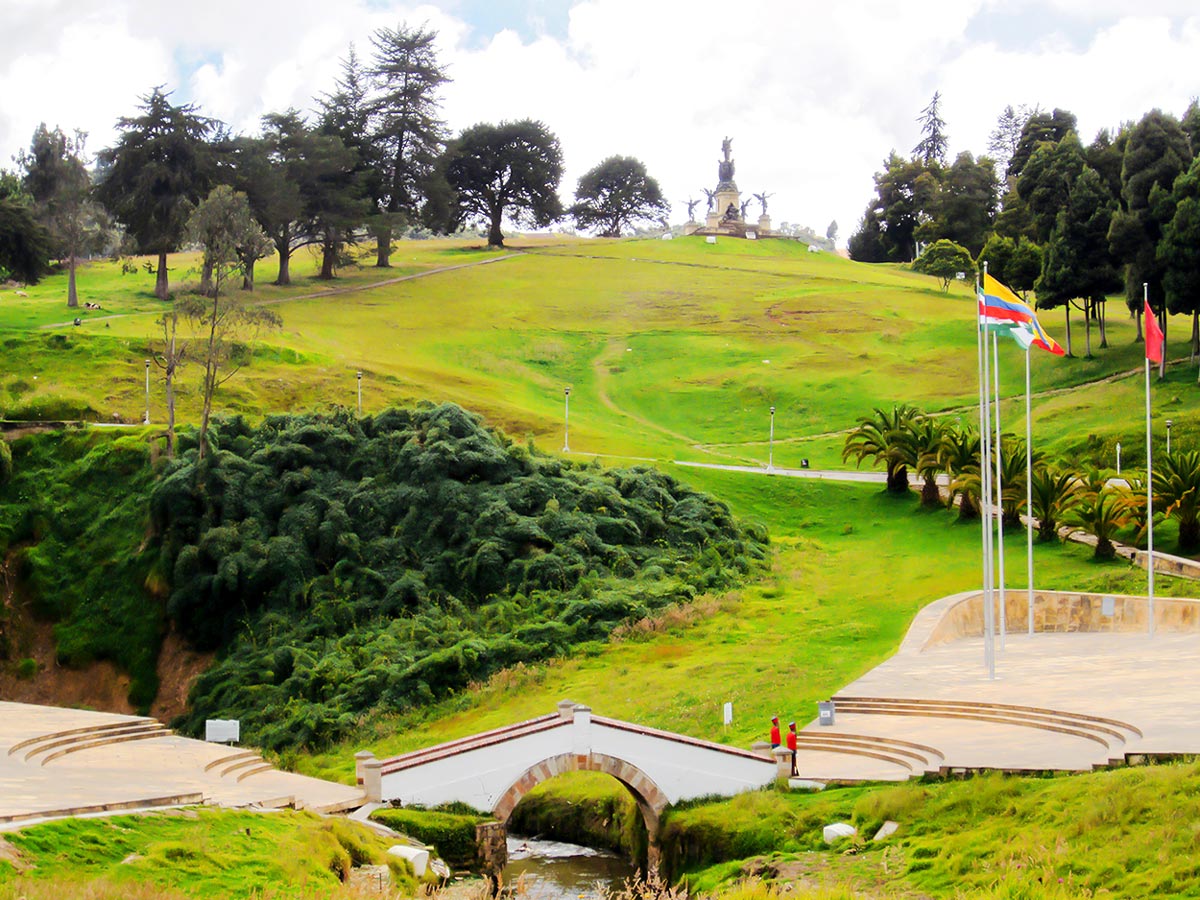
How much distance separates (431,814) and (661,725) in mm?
6323

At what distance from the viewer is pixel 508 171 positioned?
104062 mm

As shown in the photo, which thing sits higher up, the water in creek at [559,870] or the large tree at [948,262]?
the large tree at [948,262]

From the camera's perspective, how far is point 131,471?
4934 centimetres

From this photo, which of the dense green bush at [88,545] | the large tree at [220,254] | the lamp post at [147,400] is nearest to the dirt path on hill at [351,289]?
the lamp post at [147,400]

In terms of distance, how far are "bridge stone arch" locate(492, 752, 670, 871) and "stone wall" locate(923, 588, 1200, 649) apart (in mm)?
10213

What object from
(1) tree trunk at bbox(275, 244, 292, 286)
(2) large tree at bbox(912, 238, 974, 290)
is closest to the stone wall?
(1) tree trunk at bbox(275, 244, 292, 286)

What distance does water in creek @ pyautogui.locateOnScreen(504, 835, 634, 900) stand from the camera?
91.3 feet

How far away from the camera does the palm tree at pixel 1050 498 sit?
44.5 meters

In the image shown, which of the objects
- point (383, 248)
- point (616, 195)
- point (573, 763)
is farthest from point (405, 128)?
point (573, 763)

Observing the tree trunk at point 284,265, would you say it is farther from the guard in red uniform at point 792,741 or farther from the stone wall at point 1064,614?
the guard in red uniform at point 792,741

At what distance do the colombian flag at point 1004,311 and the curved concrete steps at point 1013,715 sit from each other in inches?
300

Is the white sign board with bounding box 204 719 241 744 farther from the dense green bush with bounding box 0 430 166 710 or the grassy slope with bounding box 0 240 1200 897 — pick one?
the dense green bush with bounding box 0 430 166 710

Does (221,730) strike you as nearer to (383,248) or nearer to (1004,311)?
(1004,311)

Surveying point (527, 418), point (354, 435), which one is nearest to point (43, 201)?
point (527, 418)
